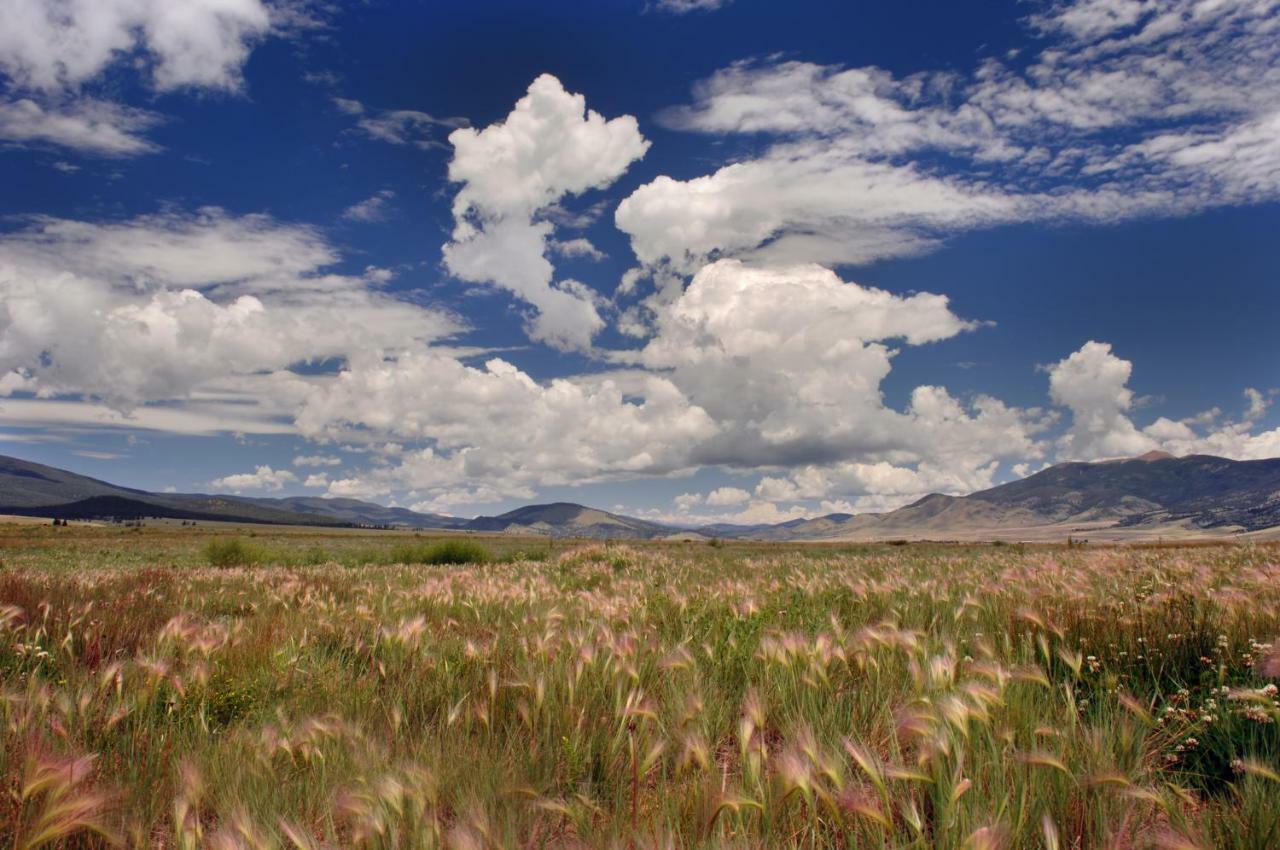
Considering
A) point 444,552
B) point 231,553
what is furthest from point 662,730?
point 231,553

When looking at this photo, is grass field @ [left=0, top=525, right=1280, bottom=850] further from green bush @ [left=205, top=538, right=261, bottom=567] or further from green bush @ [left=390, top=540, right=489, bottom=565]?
green bush @ [left=205, top=538, right=261, bottom=567]

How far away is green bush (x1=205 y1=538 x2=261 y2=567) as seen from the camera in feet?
80.4

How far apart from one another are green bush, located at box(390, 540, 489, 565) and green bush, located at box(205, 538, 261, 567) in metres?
5.38

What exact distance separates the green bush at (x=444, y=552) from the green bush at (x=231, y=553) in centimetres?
538

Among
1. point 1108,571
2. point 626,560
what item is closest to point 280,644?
point 1108,571

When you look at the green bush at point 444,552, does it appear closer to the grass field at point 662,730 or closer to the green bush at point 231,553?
the green bush at point 231,553

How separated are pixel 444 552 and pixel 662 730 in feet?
83.0

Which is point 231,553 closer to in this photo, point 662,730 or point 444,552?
point 444,552

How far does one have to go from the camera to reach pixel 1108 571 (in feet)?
27.5

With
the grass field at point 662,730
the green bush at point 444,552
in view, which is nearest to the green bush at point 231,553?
the green bush at point 444,552

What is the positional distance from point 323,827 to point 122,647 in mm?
3971

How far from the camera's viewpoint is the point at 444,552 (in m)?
26.4

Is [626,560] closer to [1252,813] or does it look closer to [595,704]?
[595,704]

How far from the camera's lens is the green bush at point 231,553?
80.4 ft
